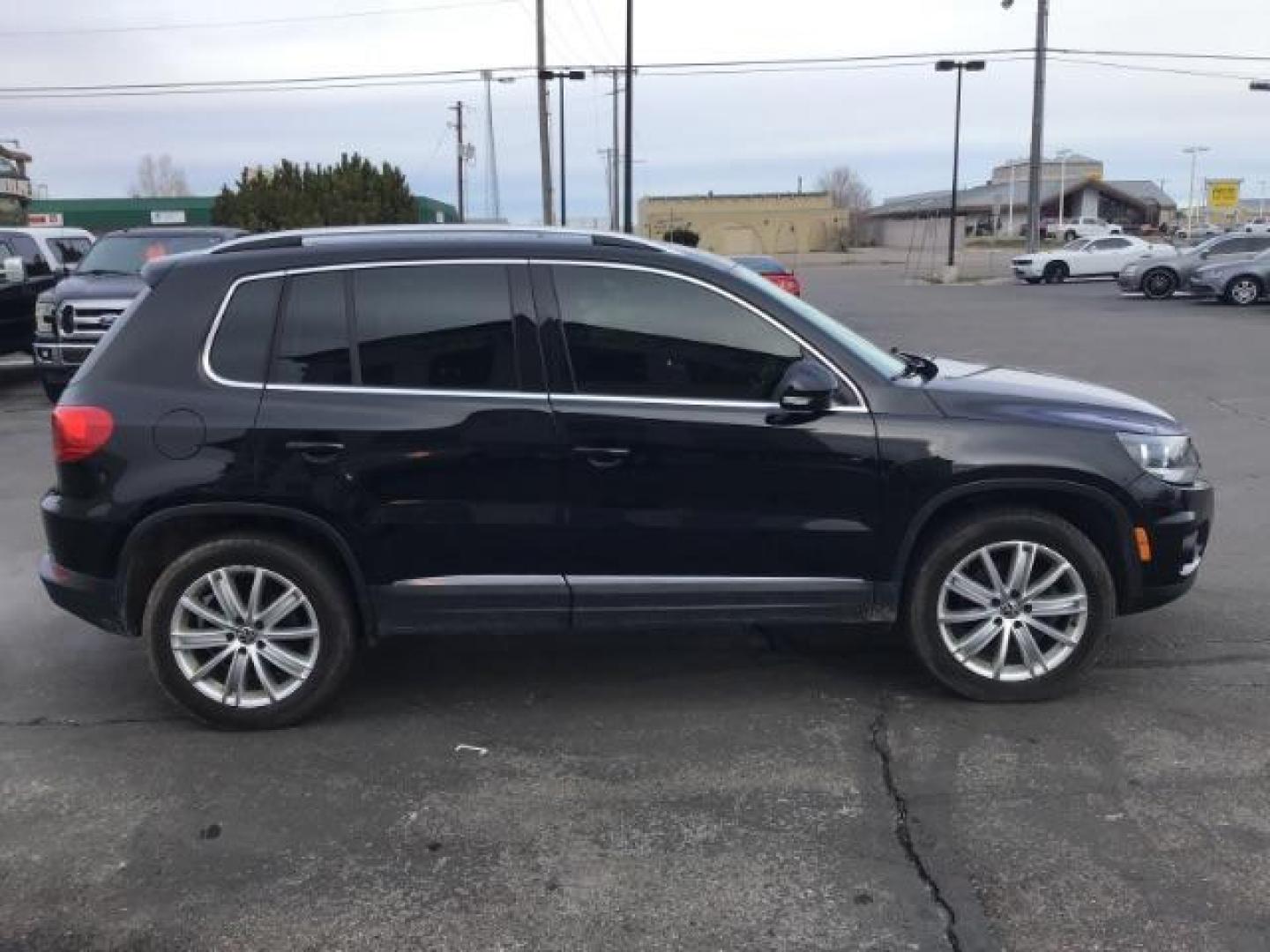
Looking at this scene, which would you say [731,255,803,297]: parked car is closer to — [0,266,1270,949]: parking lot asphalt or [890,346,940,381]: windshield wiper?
[890,346,940,381]: windshield wiper

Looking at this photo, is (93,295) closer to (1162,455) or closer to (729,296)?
(729,296)

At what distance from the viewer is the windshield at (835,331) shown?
4570 millimetres

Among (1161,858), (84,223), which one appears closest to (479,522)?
(1161,858)

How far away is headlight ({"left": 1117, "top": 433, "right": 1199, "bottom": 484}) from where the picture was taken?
455 centimetres

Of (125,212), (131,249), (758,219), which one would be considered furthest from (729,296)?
(758,219)

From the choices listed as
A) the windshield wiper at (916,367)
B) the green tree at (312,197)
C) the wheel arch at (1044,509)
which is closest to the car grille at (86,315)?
the windshield wiper at (916,367)

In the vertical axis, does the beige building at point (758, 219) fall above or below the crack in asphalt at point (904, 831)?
above

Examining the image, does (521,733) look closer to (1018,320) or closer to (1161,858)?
(1161,858)

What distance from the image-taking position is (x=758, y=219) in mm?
93812

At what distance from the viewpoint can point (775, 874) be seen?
344 centimetres

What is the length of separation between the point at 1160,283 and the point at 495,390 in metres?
30.3

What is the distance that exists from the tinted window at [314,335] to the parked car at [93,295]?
8131 millimetres

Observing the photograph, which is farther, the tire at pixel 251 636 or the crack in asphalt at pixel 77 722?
the crack in asphalt at pixel 77 722

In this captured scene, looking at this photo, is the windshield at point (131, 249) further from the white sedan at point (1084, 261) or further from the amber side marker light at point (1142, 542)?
the white sedan at point (1084, 261)
